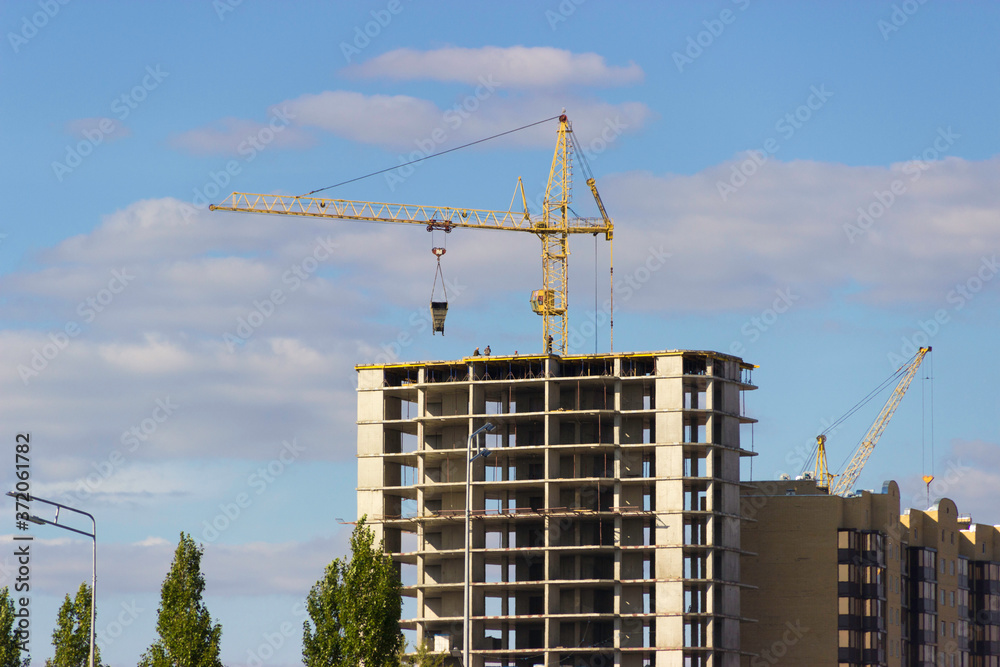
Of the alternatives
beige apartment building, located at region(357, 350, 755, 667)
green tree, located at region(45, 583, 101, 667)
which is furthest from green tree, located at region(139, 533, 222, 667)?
beige apartment building, located at region(357, 350, 755, 667)

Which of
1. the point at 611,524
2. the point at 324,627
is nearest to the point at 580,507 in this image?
the point at 611,524

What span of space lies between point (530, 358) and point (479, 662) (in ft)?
101

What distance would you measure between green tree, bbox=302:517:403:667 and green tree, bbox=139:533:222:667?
7991 millimetres

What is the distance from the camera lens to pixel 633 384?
7032 inches

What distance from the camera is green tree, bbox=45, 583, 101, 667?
119 metres

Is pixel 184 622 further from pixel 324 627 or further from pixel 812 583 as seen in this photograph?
pixel 812 583

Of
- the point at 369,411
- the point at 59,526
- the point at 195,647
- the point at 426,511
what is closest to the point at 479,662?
the point at 426,511

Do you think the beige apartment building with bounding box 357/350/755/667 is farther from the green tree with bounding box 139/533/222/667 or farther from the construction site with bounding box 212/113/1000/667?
the green tree with bounding box 139/533/222/667

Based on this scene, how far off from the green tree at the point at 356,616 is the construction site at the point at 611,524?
144 ft

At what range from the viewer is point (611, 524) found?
6988 inches

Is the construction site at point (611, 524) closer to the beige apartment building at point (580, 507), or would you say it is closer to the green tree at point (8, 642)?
the beige apartment building at point (580, 507)

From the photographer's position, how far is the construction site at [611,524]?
174 m

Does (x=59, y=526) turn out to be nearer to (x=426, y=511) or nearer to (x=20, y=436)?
(x=20, y=436)

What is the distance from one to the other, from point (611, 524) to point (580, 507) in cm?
352
